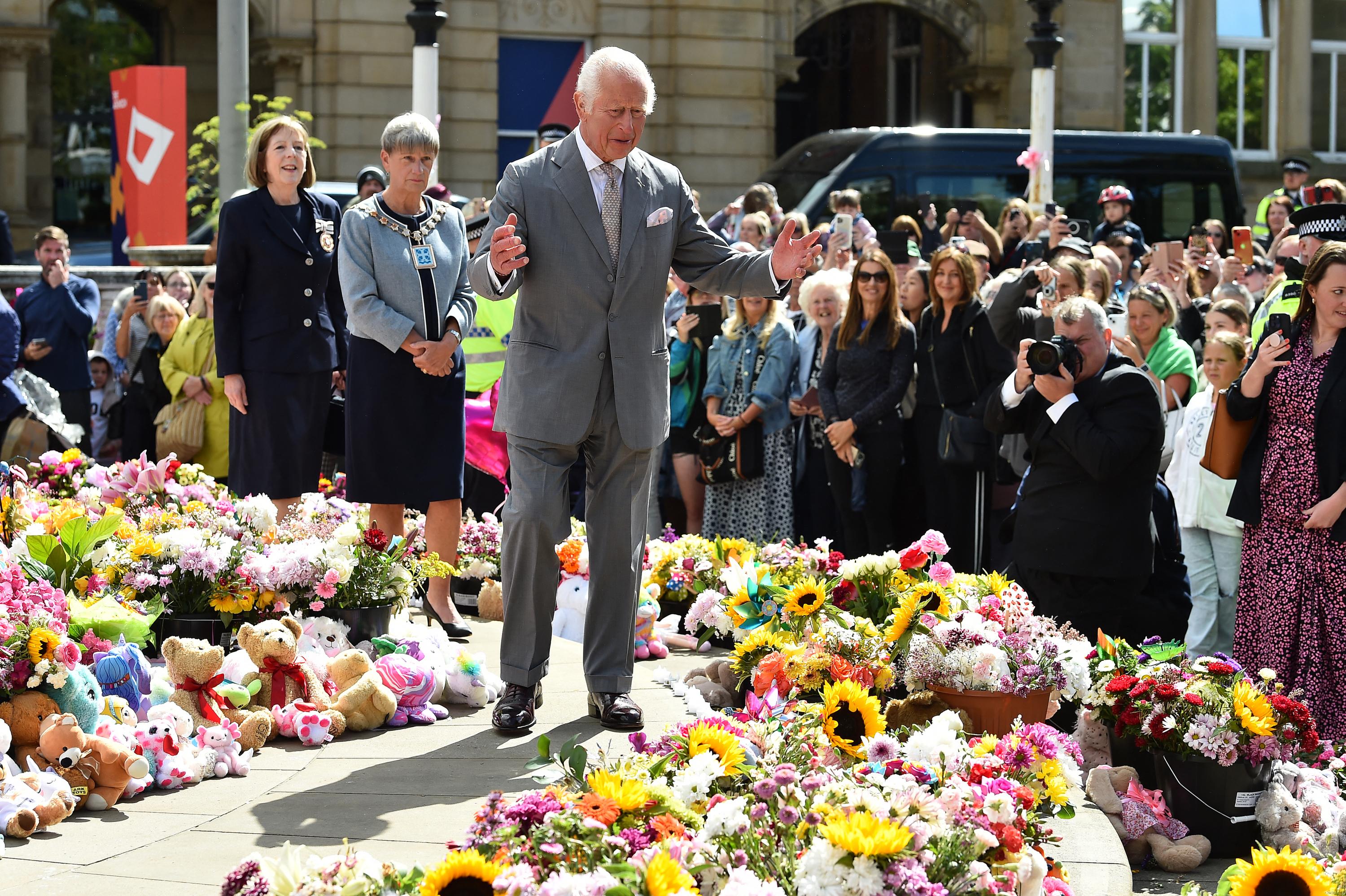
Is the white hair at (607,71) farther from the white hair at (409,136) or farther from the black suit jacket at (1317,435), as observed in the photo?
the black suit jacket at (1317,435)

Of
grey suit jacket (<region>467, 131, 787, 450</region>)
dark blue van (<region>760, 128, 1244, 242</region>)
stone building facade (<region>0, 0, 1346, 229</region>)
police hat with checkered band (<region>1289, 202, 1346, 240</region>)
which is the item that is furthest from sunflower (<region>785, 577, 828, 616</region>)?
stone building facade (<region>0, 0, 1346, 229</region>)

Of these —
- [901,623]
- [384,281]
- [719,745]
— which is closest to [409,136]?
[384,281]

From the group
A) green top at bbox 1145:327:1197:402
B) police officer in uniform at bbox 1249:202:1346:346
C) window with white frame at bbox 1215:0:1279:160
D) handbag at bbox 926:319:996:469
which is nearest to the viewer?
police officer in uniform at bbox 1249:202:1346:346

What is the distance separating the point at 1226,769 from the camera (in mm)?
5156

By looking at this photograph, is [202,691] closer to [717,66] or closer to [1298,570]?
[1298,570]

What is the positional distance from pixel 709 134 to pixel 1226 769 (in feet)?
60.2

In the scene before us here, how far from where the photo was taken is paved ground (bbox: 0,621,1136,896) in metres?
4.13

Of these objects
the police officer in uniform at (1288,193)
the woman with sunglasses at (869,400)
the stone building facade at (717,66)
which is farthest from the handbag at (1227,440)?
the stone building facade at (717,66)

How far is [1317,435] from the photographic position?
20.3 ft

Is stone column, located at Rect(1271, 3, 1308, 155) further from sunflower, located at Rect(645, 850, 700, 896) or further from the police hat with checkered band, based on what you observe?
sunflower, located at Rect(645, 850, 700, 896)

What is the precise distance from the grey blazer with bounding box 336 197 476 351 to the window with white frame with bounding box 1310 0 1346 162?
26.0 meters

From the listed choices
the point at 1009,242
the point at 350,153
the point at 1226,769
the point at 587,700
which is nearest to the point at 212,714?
the point at 587,700

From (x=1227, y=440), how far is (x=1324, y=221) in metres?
2.21

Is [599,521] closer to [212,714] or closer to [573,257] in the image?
[573,257]
